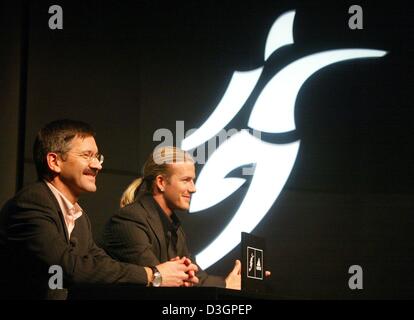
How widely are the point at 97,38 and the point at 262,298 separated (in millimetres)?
2439

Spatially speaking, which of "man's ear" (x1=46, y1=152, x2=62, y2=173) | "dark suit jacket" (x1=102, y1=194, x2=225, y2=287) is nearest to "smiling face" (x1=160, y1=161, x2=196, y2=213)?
"dark suit jacket" (x1=102, y1=194, x2=225, y2=287)

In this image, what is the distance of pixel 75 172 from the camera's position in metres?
2.89

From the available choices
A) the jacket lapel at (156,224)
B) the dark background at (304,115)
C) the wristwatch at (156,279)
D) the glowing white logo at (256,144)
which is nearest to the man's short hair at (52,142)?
the wristwatch at (156,279)

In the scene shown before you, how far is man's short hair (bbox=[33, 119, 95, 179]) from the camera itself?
2.88m

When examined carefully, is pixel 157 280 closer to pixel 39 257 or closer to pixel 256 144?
pixel 39 257

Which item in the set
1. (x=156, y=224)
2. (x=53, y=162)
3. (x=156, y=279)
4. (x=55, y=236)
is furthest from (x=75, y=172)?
(x=156, y=224)

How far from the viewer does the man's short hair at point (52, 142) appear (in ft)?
9.45

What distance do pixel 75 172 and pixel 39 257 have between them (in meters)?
0.45

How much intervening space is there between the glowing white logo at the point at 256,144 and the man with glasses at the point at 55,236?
168 cm

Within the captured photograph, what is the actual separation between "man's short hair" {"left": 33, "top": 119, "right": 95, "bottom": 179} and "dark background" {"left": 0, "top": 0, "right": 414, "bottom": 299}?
1520 mm

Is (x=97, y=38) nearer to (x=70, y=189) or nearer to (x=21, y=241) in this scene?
(x=70, y=189)

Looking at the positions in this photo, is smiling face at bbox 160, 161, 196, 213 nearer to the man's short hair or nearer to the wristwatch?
the man's short hair

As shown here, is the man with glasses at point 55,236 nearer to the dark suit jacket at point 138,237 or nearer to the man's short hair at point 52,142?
the man's short hair at point 52,142

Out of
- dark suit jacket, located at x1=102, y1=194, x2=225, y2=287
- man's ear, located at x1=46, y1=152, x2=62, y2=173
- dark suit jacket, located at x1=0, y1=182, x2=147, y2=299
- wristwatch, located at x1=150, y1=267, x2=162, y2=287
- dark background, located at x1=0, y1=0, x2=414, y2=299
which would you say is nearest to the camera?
dark suit jacket, located at x1=0, y1=182, x2=147, y2=299
